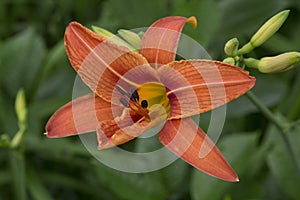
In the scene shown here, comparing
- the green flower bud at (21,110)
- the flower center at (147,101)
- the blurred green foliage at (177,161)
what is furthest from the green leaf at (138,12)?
the flower center at (147,101)

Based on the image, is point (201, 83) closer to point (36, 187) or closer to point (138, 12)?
point (138, 12)

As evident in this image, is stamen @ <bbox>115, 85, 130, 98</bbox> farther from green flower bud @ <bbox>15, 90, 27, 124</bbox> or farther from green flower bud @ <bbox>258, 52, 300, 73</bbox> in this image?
green flower bud @ <bbox>15, 90, 27, 124</bbox>

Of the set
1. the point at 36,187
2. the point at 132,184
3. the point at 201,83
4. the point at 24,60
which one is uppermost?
the point at 201,83

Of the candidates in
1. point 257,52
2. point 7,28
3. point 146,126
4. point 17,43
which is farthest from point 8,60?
point 146,126

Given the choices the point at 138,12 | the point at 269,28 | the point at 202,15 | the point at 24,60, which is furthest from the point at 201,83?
the point at 24,60

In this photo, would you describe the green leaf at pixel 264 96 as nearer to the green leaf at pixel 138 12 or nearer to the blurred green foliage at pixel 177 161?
the blurred green foliage at pixel 177 161

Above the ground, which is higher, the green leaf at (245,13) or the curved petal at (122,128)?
the curved petal at (122,128)

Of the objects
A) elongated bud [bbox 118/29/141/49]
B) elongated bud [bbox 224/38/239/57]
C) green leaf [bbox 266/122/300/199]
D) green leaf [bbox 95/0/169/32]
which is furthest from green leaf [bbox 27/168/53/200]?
elongated bud [bbox 224/38/239/57]
